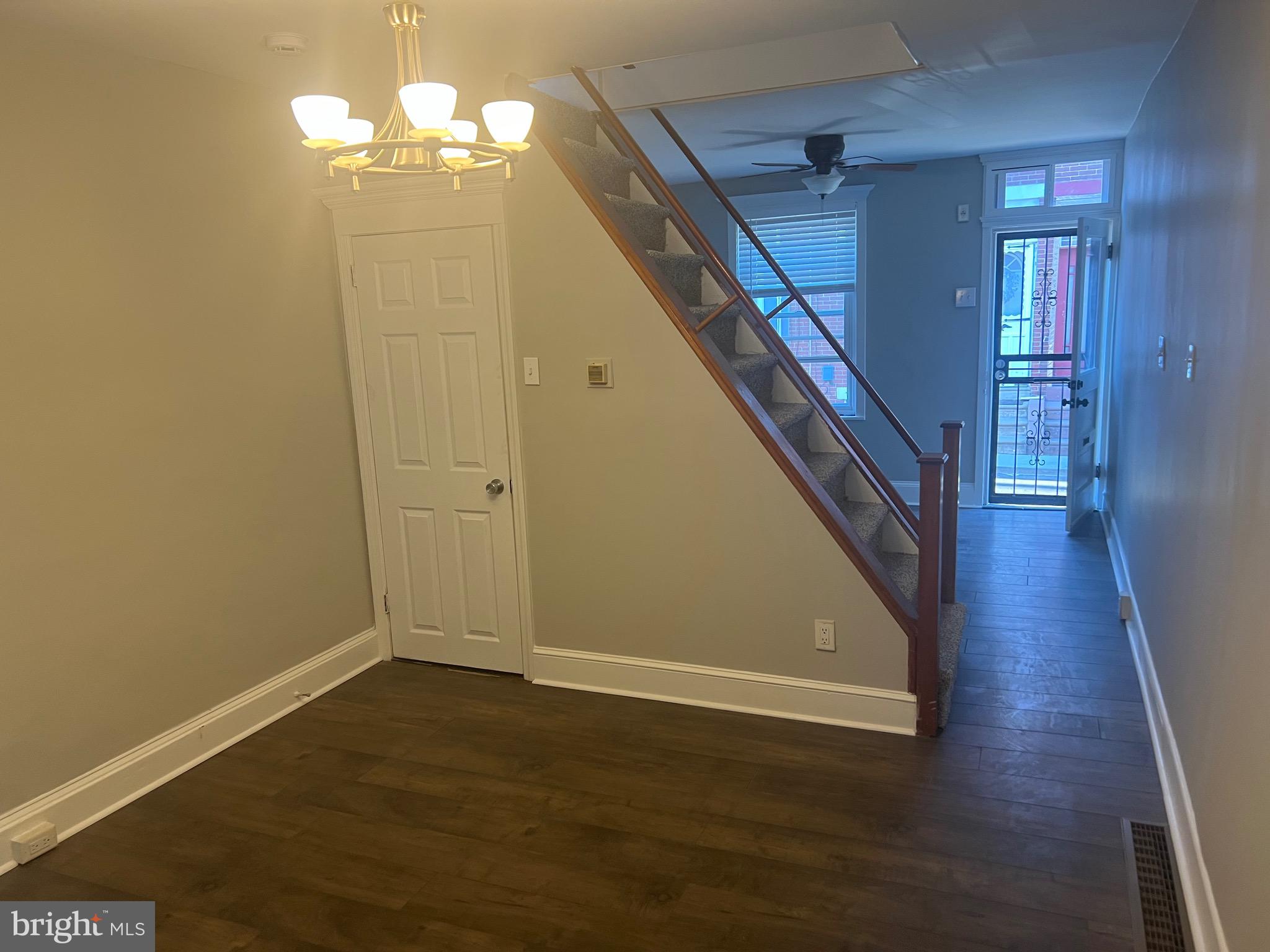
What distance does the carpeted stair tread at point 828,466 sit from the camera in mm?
3631

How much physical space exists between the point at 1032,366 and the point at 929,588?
3964 mm

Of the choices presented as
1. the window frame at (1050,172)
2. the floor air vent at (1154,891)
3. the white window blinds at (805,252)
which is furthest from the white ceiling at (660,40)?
the floor air vent at (1154,891)

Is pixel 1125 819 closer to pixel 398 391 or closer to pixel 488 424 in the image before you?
pixel 488 424

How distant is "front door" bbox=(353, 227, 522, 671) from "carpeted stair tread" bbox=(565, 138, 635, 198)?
1.78 ft

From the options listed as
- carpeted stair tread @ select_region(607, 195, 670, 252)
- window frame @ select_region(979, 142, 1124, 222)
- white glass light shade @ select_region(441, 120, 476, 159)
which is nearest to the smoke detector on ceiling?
white glass light shade @ select_region(441, 120, 476, 159)

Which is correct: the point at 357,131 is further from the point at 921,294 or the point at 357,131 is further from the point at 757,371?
the point at 921,294

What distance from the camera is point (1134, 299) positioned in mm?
4477

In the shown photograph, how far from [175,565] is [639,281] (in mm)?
1932

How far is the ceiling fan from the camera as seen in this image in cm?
505

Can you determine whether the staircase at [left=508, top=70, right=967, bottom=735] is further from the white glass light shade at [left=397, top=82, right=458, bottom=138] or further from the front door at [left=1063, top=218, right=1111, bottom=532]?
the front door at [left=1063, top=218, right=1111, bottom=532]

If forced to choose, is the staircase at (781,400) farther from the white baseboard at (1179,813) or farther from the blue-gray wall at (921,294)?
the blue-gray wall at (921,294)

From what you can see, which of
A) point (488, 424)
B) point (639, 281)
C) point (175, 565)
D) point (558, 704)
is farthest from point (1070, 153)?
point (175, 565)

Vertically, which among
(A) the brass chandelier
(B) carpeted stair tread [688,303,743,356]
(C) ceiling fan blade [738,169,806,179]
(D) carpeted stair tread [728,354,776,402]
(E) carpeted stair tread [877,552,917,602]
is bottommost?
(E) carpeted stair tread [877,552,917,602]

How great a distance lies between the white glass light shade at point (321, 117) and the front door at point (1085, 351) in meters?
4.75
